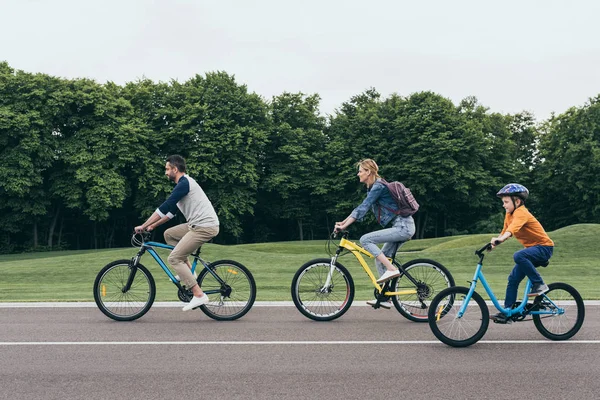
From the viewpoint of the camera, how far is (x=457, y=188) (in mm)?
48094

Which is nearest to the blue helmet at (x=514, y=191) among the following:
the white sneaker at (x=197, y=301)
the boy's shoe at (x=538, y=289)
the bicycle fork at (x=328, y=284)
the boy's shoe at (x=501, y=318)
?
the boy's shoe at (x=538, y=289)

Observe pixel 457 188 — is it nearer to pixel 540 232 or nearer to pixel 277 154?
pixel 277 154

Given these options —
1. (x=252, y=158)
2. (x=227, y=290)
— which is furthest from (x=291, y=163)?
(x=227, y=290)

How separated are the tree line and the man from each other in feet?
114

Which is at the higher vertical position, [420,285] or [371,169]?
[371,169]

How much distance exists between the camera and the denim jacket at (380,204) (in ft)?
26.5

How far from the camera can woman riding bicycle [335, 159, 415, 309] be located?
8016 millimetres

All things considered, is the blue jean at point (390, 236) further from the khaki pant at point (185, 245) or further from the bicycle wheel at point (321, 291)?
the khaki pant at point (185, 245)

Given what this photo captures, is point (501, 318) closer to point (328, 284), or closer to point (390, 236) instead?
point (390, 236)

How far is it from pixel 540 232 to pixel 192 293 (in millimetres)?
4549

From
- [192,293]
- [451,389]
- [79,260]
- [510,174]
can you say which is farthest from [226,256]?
[510,174]

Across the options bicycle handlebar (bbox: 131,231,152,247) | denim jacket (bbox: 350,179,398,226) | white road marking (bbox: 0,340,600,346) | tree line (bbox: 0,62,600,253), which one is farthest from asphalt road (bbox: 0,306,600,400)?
tree line (bbox: 0,62,600,253)

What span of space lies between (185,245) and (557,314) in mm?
4727

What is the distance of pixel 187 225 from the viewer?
841cm
